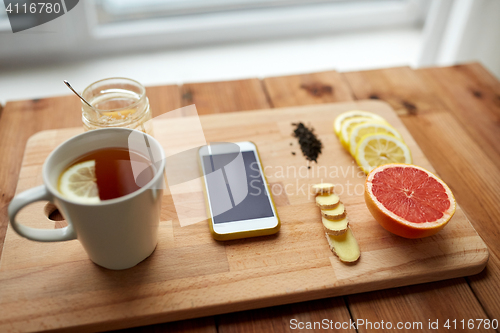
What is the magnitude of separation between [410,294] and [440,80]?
0.83 m

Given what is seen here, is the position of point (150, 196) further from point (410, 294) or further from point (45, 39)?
point (45, 39)

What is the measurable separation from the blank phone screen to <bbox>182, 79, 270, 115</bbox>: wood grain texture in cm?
27

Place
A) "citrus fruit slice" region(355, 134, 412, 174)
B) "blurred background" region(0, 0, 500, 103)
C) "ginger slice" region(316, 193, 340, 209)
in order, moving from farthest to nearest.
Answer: "blurred background" region(0, 0, 500, 103)
"citrus fruit slice" region(355, 134, 412, 174)
"ginger slice" region(316, 193, 340, 209)

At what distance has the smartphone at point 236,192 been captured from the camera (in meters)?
0.77

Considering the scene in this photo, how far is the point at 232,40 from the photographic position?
2.08 meters

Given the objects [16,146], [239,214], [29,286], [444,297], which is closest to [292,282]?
[239,214]

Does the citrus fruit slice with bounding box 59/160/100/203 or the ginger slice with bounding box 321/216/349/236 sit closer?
the citrus fruit slice with bounding box 59/160/100/203

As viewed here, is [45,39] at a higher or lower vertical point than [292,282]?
lower

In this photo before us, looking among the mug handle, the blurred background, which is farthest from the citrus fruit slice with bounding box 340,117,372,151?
the blurred background

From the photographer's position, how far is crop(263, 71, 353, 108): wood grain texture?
119cm

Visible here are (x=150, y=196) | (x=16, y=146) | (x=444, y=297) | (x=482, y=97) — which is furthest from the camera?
(x=482, y=97)

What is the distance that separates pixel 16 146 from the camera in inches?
40.0

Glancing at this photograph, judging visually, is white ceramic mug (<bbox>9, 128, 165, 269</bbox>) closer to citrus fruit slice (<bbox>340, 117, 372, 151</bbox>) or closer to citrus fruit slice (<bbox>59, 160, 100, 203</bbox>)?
citrus fruit slice (<bbox>59, 160, 100, 203</bbox>)

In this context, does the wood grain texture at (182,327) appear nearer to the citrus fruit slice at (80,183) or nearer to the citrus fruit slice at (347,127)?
the citrus fruit slice at (80,183)
